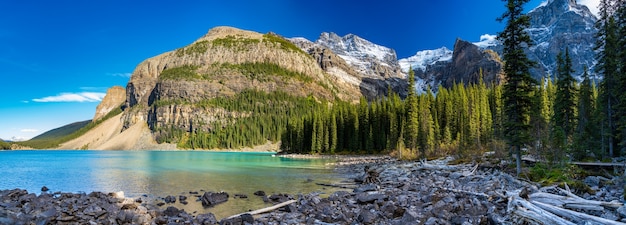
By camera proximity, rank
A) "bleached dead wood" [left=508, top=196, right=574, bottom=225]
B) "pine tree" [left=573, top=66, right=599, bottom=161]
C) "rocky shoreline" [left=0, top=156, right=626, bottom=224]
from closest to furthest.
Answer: "bleached dead wood" [left=508, top=196, right=574, bottom=225] < "rocky shoreline" [left=0, top=156, right=626, bottom=224] < "pine tree" [left=573, top=66, right=599, bottom=161]

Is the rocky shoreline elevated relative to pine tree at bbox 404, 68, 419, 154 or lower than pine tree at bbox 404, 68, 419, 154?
lower

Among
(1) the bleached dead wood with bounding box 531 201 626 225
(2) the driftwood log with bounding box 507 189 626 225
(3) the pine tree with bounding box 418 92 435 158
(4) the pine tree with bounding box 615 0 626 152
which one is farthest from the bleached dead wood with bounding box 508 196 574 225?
(3) the pine tree with bounding box 418 92 435 158

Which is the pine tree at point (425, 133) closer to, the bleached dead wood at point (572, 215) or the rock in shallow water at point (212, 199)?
the rock in shallow water at point (212, 199)

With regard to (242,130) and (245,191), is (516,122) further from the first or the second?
(242,130)

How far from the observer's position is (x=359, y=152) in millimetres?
83500

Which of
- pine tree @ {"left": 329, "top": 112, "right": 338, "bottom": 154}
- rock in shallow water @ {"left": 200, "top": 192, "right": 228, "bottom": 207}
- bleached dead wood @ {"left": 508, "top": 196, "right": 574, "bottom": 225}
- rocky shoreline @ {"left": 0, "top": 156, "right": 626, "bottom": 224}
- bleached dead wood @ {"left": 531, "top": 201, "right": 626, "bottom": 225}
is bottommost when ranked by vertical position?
rock in shallow water @ {"left": 200, "top": 192, "right": 228, "bottom": 207}

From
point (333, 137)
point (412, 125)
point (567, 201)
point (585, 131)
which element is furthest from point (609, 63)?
point (333, 137)

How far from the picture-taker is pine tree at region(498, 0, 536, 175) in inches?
866

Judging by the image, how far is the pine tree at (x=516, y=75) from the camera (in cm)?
2198

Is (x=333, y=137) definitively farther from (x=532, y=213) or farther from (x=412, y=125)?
(x=532, y=213)

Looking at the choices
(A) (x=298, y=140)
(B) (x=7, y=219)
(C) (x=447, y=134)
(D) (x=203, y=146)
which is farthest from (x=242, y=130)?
(B) (x=7, y=219)

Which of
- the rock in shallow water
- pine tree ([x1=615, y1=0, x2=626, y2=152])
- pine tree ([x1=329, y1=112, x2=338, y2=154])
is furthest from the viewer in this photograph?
pine tree ([x1=329, y1=112, x2=338, y2=154])

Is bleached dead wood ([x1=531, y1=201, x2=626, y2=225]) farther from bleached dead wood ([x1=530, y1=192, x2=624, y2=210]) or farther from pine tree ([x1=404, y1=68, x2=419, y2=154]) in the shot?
pine tree ([x1=404, y1=68, x2=419, y2=154])

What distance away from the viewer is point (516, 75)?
73.8ft
